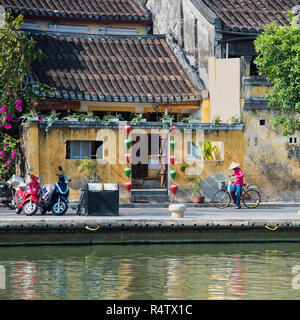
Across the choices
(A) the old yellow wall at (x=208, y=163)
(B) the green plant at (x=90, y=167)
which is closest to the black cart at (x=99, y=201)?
(B) the green plant at (x=90, y=167)

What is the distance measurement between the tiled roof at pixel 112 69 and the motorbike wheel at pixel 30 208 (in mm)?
7981

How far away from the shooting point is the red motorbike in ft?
85.0

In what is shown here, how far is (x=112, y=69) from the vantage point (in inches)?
1398

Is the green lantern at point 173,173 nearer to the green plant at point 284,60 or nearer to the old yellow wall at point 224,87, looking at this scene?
the old yellow wall at point 224,87

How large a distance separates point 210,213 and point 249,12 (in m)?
11.9

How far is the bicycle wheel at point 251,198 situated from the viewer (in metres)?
30.9

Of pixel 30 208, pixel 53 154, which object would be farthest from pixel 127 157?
pixel 30 208

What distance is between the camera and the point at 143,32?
4028 centimetres

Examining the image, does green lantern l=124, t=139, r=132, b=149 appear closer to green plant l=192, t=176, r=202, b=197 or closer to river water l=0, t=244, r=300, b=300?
green plant l=192, t=176, r=202, b=197

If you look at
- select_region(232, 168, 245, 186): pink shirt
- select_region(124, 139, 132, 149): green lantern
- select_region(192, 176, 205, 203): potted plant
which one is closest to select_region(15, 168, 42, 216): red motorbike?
select_region(124, 139, 132, 149): green lantern

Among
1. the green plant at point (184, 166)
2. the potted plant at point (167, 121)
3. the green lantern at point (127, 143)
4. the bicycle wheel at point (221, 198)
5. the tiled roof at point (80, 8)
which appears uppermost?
the tiled roof at point (80, 8)
